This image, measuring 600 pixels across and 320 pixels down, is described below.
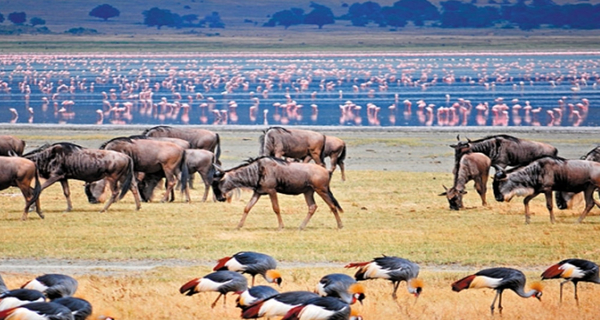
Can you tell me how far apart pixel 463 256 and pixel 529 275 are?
1420 mm

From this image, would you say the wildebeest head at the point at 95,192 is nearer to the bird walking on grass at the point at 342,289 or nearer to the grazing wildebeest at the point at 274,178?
the grazing wildebeest at the point at 274,178

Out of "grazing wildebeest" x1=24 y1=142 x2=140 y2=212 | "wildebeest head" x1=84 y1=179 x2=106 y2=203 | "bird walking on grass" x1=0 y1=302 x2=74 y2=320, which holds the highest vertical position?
"bird walking on grass" x1=0 y1=302 x2=74 y2=320

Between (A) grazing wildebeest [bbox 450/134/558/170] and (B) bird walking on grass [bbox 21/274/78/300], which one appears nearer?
(B) bird walking on grass [bbox 21/274/78/300]

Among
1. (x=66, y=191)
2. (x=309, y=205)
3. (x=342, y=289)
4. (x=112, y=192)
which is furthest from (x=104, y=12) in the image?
(x=342, y=289)

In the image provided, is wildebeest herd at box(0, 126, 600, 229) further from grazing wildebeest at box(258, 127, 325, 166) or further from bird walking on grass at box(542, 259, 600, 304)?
bird walking on grass at box(542, 259, 600, 304)

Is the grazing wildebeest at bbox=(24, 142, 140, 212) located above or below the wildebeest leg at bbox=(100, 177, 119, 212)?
above

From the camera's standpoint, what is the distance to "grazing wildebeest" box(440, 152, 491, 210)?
64.1ft

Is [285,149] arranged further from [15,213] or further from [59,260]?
[59,260]

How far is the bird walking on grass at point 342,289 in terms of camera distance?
983 centimetres

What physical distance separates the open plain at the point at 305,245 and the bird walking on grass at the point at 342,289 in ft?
2.71

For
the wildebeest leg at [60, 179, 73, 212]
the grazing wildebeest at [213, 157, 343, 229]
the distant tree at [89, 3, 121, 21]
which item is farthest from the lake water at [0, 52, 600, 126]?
the distant tree at [89, 3, 121, 21]

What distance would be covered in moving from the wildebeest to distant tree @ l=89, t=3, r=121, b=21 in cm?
17520

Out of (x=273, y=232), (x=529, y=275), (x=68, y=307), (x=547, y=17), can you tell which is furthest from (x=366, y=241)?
(x=547, y=17)

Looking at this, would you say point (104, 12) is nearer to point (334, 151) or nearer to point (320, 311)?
point (334, 151)
